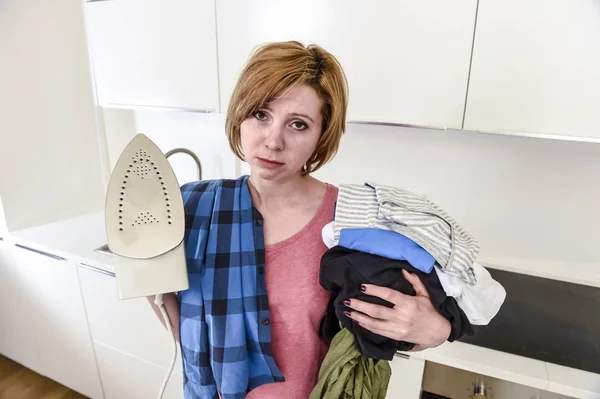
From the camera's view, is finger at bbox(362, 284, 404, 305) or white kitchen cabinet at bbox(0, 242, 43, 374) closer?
finger at bbox(362, 284, 404, 305)

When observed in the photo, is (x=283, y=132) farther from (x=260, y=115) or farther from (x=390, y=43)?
(x=390, y=43)

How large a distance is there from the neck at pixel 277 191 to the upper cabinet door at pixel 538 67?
1.64ft

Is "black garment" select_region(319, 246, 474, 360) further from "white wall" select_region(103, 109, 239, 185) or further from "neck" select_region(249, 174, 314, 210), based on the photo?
"white wall" select_region(103, 109, 239, 185)

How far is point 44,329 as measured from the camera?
1.67 m

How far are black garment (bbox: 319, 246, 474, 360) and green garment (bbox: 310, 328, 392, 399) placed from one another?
4 cm

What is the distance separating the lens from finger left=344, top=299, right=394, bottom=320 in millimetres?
584

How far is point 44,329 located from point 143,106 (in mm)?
1089

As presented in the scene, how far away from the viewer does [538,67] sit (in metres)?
0.87

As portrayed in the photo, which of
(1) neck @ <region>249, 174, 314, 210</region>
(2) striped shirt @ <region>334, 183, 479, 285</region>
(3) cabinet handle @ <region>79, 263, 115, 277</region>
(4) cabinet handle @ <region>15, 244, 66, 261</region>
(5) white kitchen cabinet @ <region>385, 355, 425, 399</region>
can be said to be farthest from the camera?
(4) cabinet handle @ <region>15, 244, 66, 261</region>

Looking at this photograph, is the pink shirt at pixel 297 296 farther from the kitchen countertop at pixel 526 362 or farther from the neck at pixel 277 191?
the kitchen countertop at pixel 526 362

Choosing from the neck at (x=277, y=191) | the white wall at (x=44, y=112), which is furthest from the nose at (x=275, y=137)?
the white wall at (x=44, y=112)

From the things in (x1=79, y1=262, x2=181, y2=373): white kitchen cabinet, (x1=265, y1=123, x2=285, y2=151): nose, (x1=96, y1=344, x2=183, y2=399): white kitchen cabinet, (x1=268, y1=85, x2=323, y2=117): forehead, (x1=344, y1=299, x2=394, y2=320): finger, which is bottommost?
(x1=96, y1=344, x2=183, y2=399): white kitchen cabinet

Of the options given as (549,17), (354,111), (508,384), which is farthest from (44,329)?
(549,17)

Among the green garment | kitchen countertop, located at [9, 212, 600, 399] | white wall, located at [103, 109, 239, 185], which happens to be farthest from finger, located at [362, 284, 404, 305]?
white wall, located at [103, 109, 239, 185]
